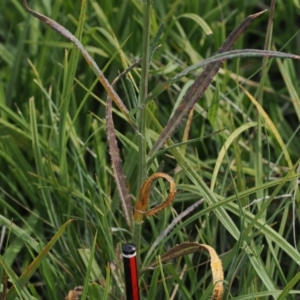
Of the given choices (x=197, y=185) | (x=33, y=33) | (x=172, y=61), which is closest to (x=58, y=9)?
(x=33, y=33)

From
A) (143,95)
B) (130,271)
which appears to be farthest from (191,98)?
(130,271)

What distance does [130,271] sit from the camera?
801 millimetres

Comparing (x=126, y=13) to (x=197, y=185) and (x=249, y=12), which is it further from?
(x=197, y=185)

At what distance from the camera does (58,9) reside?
1393 mm

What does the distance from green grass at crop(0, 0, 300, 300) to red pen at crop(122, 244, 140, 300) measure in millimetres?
26

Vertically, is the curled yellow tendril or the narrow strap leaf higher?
the narrow strap leaf

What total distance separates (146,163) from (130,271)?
14 centimetres

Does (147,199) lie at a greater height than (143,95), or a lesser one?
lesser

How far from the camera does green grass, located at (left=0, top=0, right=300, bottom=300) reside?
93 cm

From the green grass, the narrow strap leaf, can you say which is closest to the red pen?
the green grass

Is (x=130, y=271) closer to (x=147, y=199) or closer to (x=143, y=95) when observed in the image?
(x=147, y=199)

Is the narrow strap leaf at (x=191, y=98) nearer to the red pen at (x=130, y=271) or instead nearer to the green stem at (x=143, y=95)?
the green stem at (x=143, y=95)

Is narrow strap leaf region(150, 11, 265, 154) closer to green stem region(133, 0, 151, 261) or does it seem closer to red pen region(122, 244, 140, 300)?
green stem region(133, 0, 151, 261)

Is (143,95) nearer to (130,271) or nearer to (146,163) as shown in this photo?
(146,163)
